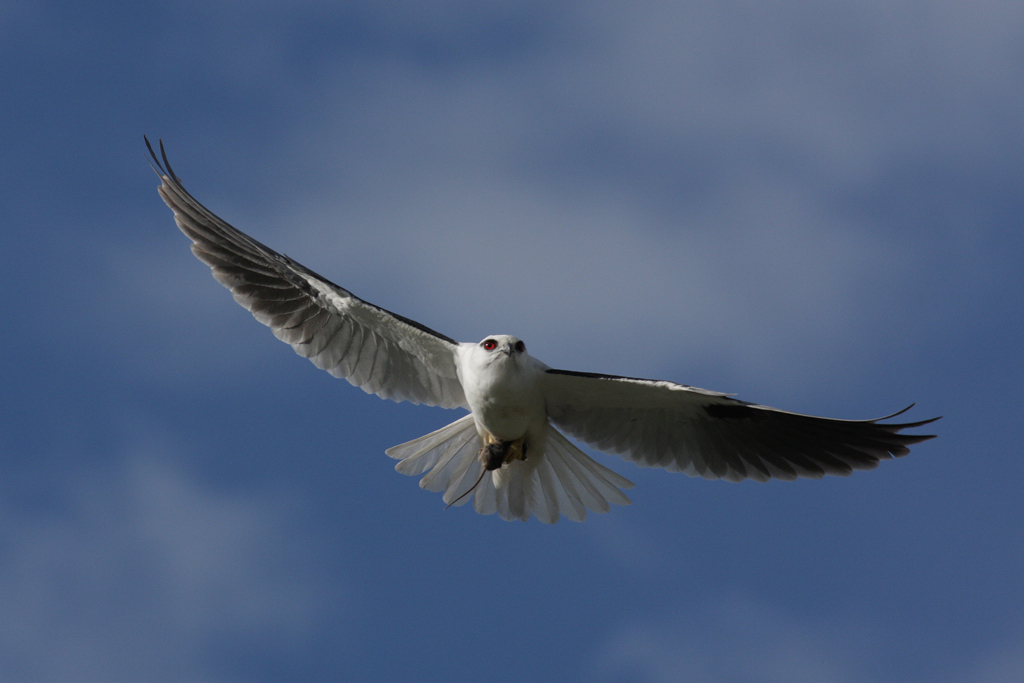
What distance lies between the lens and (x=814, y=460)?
27.3ft

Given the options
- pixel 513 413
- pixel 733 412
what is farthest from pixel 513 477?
pixel 733 412

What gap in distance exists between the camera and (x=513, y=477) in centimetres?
900

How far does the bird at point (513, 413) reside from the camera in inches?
322

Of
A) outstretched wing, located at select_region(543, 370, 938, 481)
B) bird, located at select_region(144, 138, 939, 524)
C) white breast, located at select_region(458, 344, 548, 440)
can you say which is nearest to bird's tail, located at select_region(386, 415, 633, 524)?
bird, located at select_region(144, 138, 939, 524)

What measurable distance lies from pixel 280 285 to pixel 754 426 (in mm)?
4155

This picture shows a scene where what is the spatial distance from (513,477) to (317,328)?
2.11 metres

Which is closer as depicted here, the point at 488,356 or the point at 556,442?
the point at 488,356

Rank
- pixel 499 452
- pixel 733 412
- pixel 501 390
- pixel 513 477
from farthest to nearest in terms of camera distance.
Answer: pixel 513 477 → pixel 499 452 → pixel 733 412 → pixel 501 390

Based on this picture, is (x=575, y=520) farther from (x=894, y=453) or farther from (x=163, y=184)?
(x=163, y=184)

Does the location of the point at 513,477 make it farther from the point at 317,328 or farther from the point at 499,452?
the point at 317,328

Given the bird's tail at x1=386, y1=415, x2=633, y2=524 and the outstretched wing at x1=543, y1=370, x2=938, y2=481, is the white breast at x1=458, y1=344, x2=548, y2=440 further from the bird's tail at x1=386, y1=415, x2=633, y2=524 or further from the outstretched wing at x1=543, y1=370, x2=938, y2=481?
the bird's tail at x1=386, y1=415, x2=633, y2=524

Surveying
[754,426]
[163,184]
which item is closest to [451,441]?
[754,426]

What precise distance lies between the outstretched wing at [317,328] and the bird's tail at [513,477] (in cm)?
39

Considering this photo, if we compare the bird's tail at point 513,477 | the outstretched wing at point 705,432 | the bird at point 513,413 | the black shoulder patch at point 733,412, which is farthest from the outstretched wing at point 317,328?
the black shoulder patch at point 733,412
